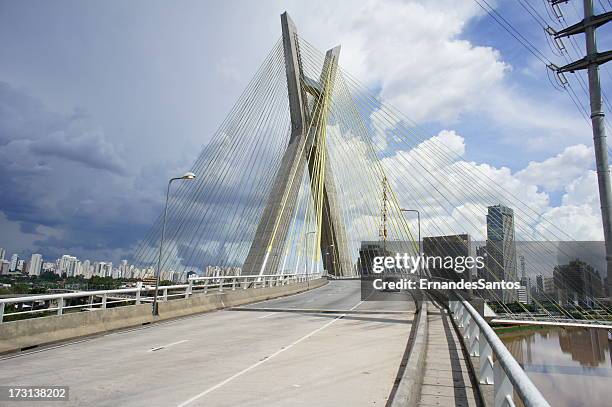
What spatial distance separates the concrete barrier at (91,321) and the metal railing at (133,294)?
13.9 inches

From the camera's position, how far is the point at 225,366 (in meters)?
8.74

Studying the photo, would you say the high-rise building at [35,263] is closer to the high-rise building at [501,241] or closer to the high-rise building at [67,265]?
the high-rise building at [67,265]

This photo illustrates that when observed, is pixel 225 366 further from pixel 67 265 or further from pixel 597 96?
pixel 67 265

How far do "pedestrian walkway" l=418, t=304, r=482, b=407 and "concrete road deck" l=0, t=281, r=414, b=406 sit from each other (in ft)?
2.31

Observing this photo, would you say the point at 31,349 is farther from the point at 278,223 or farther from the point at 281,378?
the point at 278,223

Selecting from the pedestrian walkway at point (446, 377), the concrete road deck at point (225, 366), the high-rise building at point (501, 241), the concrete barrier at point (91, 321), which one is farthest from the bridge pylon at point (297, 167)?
the pedestrian walkway at point (446, 377)

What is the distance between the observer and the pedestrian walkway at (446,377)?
5909 mm

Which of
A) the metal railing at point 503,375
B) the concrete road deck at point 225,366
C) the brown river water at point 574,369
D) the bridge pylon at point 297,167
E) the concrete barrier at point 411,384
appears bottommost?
the brown river water at point 574,369

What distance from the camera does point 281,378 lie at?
302 inches

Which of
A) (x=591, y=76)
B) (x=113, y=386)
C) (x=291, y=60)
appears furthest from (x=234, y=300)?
(x=291, y=60)

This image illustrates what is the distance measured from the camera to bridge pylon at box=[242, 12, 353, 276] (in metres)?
32.4

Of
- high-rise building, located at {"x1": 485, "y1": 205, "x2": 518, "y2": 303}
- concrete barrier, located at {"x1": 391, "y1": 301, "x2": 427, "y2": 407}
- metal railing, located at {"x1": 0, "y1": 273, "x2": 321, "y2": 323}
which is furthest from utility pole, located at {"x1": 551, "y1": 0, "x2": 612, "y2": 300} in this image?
metal railing, located at {"x1": 0, "y1": 273, "x2": 321, "y2": 323}

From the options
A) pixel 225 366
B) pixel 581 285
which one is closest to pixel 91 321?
pixel 225 366

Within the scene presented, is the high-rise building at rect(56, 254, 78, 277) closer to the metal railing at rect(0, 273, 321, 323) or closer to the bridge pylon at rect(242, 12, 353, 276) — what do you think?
the metal railing at rect(0, 273, 321, 323)
